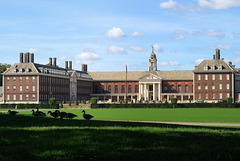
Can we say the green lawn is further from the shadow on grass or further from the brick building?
the brick building

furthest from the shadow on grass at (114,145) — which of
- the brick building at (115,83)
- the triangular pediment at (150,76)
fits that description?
the triangular pediment at (150,76)

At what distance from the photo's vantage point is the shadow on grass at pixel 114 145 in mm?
Result: 10469

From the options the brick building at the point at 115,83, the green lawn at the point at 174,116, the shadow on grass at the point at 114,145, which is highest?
the brick building at the point at 115,83

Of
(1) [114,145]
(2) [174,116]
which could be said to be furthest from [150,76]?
(1) [114,145]

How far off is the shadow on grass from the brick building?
251 ft

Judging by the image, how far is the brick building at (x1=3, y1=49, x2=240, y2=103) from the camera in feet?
348

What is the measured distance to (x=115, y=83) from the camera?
135m

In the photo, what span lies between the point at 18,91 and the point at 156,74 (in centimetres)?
4603

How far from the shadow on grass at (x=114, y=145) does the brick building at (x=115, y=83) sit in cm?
7662

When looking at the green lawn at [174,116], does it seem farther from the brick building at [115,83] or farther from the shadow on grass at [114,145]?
the brick building at [115,83]

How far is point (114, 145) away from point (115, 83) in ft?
404

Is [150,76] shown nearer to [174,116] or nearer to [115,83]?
[115,83]

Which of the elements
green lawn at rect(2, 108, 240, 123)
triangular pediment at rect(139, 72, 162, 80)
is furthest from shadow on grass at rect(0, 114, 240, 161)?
triangular pediment at rect(139, 72, 162, 80)

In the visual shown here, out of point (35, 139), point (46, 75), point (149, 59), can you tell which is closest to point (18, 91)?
point (46, 75)
